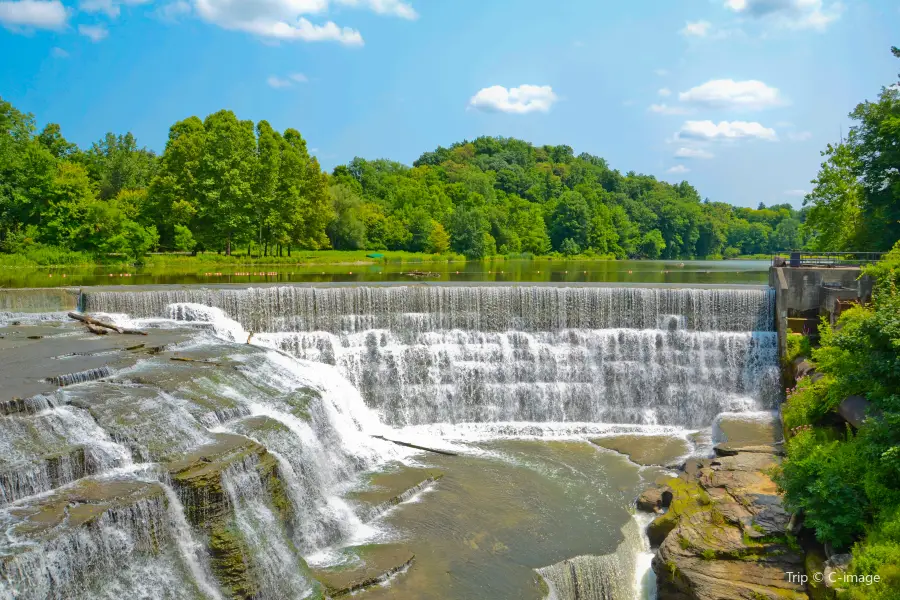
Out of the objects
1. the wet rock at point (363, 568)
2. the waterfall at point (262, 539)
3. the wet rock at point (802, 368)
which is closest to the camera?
the waterfall at point (262, 539)

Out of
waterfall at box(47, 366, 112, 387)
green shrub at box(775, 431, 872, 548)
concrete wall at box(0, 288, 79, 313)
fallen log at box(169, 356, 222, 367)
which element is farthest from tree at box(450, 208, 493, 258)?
green shrub at box(775, 431, 872, 548)

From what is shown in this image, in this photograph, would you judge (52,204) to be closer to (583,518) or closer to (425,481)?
(425,481)

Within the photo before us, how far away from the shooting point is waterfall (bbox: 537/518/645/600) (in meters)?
10.4

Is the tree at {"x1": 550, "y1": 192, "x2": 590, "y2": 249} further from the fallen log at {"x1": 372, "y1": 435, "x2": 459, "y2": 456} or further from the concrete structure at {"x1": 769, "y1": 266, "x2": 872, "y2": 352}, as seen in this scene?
the fallen log at {"x1": 372, "y1": 435, "x2": 459, "y2": 456}

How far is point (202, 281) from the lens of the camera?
29.1 m

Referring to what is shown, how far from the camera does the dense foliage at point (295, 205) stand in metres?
38.6

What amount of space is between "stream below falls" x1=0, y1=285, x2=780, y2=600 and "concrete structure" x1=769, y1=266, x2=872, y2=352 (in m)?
0.56

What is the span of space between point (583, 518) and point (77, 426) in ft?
29.4

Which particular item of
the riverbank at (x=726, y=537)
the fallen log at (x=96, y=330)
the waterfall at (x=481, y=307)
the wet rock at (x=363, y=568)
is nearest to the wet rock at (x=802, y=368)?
the waterfall at (x=481, y=307)

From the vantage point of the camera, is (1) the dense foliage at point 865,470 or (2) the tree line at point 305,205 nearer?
(1) the dense foliage at point 865,470

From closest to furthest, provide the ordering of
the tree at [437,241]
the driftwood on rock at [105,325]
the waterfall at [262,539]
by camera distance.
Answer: the waterfall at [262,539] < the driftwood on rock at [105,325] < the tree at [437,241]

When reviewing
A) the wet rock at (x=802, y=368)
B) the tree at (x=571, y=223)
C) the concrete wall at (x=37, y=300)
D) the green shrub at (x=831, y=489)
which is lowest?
the green shrub at (x=831, y=489)

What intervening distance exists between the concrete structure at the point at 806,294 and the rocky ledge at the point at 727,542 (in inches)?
358

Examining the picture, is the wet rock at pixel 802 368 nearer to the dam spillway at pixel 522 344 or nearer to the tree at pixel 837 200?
the dam spillway at pixel 522 344
